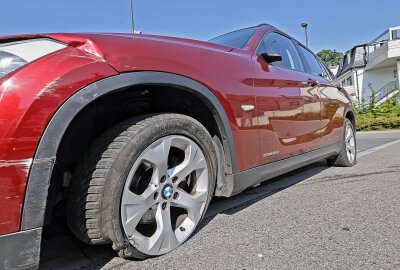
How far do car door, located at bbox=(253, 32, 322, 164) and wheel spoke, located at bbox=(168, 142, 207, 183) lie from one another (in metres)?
0.69

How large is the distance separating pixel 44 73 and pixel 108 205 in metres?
0.68

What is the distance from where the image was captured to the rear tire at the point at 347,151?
470cm

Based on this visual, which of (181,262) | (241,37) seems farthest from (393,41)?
(181,262)

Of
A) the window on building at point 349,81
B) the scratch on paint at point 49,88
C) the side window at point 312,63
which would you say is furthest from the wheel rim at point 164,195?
the window on building at point 349,81

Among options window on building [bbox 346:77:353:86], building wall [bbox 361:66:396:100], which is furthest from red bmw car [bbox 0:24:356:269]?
window on building [bbox 346:77:353:86]

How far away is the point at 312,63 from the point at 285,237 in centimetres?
268

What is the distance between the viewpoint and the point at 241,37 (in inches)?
129

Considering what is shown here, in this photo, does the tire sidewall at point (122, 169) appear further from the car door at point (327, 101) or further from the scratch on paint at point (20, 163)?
the car door at point (327, 101)

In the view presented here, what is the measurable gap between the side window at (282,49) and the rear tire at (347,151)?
1406 millimetres

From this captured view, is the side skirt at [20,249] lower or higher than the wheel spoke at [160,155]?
lower

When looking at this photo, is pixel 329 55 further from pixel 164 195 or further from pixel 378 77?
pixel 164 195

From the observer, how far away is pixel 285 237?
7.56ft

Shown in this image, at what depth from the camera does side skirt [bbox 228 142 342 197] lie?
2.50 m

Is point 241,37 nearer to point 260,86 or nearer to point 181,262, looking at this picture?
point 260,86
